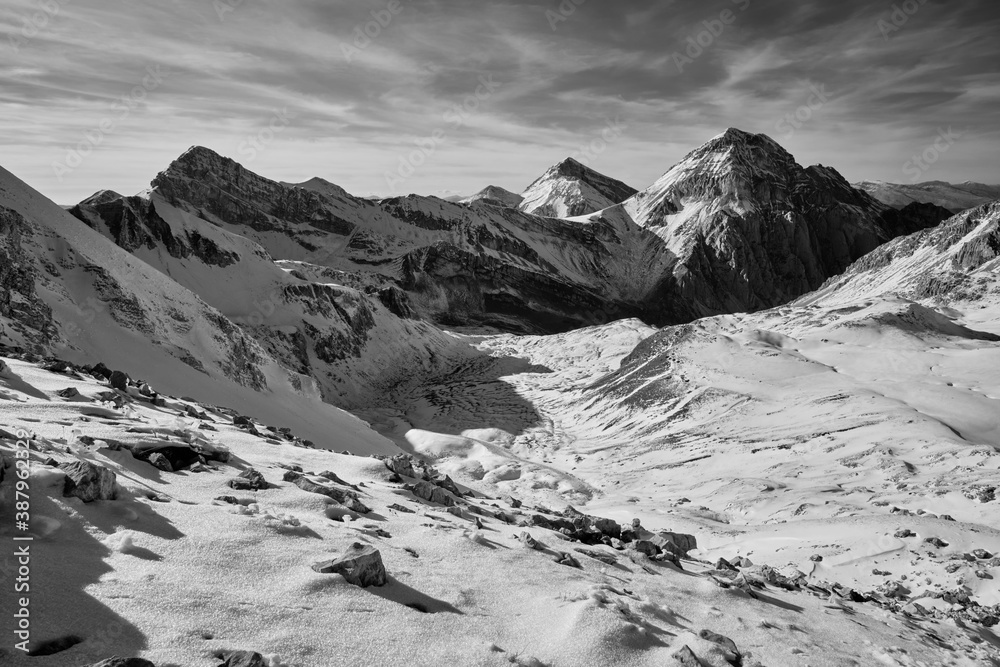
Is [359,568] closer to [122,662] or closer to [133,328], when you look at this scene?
[122,662]

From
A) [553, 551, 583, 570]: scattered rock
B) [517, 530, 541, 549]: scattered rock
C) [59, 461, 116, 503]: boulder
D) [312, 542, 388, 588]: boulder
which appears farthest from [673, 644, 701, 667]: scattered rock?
[59, 461, 116, 503]: boulder

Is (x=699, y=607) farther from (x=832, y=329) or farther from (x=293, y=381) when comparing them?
(x=832, y=329)

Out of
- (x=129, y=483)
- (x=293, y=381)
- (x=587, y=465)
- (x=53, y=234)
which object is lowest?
(x=587, y=465)

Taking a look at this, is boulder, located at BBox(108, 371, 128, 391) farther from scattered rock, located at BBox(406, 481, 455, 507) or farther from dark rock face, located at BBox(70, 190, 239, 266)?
dark rock face, located at BBox(70, 190, 239, 266)

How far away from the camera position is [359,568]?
362 inches

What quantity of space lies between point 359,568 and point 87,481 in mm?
4147

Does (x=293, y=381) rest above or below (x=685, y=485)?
above

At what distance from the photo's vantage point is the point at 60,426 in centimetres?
1284

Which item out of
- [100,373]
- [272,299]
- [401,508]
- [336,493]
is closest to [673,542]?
[401,508]

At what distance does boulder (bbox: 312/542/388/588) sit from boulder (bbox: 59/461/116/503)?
3331mm

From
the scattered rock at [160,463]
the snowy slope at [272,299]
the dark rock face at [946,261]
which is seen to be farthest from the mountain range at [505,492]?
the dark rock face at [946,261]

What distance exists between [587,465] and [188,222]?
307 feet

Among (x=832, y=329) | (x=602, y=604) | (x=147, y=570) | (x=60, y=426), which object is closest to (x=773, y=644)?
(x=602, y=604)

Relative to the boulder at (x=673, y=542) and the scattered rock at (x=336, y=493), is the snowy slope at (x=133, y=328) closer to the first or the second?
the scattered rock at (x=336, y=493)
